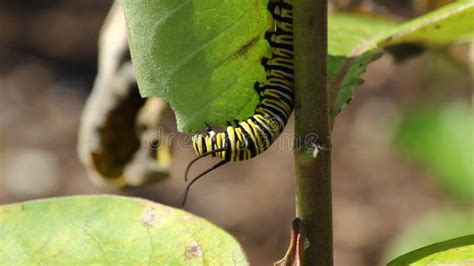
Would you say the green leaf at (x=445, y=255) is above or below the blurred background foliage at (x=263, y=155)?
below

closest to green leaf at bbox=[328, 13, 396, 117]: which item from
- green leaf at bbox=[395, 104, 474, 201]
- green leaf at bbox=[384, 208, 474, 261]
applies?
green leaf at bbox=[395, 104, 474, 201]

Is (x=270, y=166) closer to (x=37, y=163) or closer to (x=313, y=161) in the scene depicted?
(x=37, y=163)

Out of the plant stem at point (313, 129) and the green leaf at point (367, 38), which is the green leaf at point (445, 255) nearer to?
the plant stem at point (313, 129)

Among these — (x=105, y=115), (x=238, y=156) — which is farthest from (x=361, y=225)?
(x=238, y=156)

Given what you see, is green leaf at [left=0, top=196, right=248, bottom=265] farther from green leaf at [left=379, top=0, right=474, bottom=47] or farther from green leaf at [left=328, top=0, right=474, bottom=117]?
green leaf at [left=379, top=0, right=474, bottom=47]

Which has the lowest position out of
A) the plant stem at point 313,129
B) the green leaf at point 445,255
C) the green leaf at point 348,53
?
the green leaf at point 445,255

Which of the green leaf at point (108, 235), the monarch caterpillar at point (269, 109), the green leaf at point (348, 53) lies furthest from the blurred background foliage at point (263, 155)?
the green leaf at point (108, 235)
